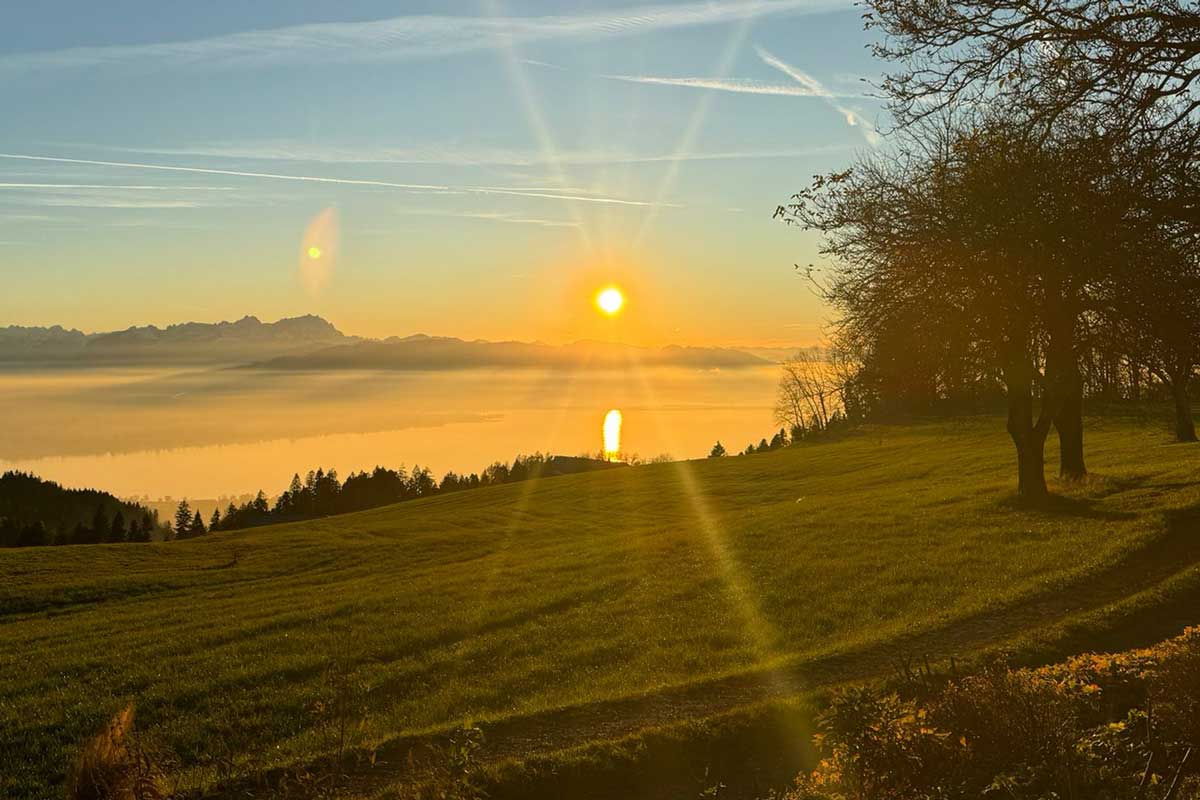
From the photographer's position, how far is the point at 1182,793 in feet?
23.7

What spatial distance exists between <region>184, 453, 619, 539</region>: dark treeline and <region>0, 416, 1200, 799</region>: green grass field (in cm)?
6548

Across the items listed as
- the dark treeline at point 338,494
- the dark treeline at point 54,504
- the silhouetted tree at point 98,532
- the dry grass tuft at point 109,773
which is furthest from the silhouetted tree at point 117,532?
the dry grass tuft at point 109,773

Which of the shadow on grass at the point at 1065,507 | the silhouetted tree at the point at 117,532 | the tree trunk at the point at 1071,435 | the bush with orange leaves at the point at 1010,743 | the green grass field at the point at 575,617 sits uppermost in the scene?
the tree trunk at the point at 1071,435

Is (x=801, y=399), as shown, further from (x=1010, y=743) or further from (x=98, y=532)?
(x=1010, y=743)

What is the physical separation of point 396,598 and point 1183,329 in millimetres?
21205

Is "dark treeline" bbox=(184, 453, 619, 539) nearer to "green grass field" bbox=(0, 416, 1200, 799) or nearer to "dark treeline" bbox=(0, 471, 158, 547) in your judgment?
"dark treeline" bbox=(0, 471, 158, 547)

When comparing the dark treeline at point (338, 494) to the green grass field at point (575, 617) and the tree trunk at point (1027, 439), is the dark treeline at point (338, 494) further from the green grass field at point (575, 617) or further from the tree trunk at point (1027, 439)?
the tree trunk at point (1027, 439)

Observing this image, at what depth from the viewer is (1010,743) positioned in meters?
8.24

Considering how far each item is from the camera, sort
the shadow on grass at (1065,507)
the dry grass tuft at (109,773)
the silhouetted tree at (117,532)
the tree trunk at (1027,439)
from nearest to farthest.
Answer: the dry grass tuft at (109,773) < the shadow on grass at (1065,507) < the tree trunk at (1027,439) < the silhouetted tree at (117,532)

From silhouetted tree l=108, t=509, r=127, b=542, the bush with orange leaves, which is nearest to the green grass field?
the bush with orange leaves

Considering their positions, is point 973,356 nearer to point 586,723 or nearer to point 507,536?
point 586,723

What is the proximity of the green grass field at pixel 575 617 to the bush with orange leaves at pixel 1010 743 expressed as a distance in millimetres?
4300

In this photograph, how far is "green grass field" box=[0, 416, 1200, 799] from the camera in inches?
564

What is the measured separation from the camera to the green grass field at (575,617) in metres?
14.3
